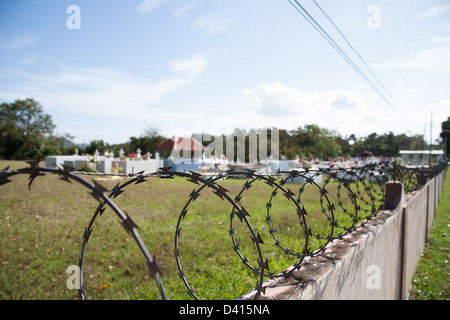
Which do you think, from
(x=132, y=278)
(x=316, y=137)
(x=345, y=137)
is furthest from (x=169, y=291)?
(x=345, y=137)

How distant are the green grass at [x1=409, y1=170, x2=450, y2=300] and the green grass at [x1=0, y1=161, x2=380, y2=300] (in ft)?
5.36

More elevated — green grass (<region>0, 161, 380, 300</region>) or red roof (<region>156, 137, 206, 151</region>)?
red roof (<region>156, 137, 206, 151</region>)

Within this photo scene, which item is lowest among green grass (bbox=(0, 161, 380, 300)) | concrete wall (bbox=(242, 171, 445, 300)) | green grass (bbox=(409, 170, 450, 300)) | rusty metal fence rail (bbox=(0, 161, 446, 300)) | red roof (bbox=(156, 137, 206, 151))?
green grass (bbox=(409, 170, 450, 300))

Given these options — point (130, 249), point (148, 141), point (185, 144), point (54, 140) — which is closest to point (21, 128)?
point (54, 140)

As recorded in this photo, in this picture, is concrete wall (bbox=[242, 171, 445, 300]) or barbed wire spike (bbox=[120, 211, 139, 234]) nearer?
barbed wire spike (bbox=[120, 211, 139, 234])

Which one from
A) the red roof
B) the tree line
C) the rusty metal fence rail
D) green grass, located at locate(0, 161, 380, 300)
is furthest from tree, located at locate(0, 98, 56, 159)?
the rusty metal fence rail

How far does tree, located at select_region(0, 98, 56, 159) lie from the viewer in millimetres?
40812

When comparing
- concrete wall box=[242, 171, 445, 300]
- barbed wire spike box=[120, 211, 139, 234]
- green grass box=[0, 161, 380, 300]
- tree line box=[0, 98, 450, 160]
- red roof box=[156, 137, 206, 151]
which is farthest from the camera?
tree line box=[0, 98, 450, 160]

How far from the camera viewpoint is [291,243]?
5.55 metres

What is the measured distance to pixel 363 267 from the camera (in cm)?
272

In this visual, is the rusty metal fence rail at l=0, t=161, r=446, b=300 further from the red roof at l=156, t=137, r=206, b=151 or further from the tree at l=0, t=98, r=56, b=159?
the tree at l=0, t=98, r=56, b=159

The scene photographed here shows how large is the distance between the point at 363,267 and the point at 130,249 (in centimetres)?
394

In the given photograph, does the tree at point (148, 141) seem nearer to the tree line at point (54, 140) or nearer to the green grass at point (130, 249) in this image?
the tree line at point (54, 140)
